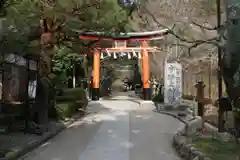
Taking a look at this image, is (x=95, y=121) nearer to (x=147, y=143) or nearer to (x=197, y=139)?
(x=147, y=143)

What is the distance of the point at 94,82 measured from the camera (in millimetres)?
28469

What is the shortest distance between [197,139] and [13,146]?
4152 mm

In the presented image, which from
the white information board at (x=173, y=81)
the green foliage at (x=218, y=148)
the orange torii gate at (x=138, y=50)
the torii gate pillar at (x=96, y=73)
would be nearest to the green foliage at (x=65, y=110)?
the white information board at (x=173, y=81)

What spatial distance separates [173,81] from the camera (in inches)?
770

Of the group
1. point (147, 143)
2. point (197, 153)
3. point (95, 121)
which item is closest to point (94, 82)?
point (95, 121)

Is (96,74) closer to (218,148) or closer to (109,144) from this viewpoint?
(109,144)

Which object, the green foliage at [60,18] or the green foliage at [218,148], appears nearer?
the green foliage at [218,148]

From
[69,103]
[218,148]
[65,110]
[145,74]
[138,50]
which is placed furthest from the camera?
[145,74]

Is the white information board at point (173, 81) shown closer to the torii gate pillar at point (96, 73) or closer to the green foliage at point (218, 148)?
the torii gate pillar at point (96, 73)

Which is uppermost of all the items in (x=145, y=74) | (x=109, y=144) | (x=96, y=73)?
(x=96, y=73)

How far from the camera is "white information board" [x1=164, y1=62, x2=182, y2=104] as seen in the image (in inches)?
768

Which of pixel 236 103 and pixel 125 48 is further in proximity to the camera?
pixel 125 48

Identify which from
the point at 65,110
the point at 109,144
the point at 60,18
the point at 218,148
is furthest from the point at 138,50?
the point at 218,148

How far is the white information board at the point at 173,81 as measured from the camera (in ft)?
64.0
